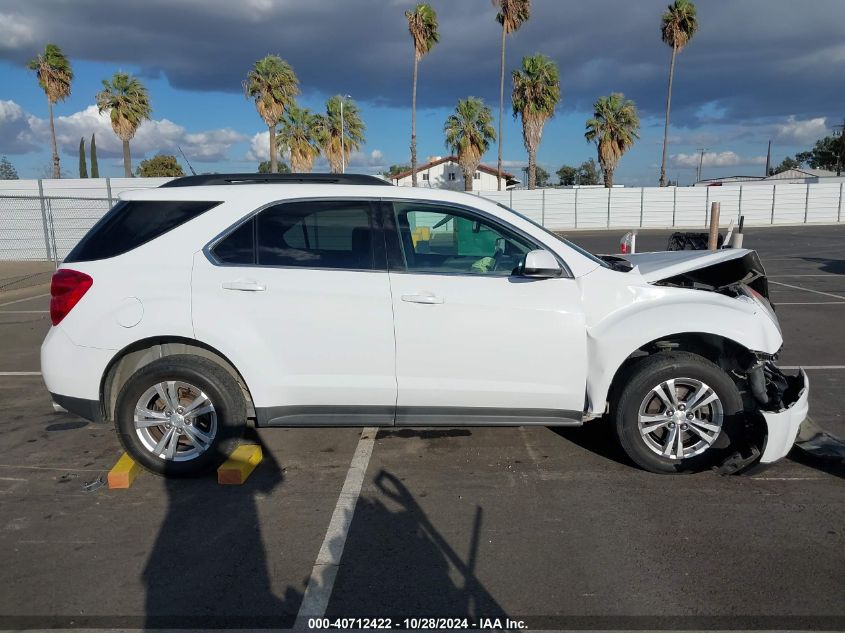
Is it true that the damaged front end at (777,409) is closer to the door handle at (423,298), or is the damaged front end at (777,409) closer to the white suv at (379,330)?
the white suv at (379,330)

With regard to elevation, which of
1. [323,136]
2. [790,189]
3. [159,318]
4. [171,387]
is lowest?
[171,387]

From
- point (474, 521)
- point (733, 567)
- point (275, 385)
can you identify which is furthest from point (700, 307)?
point (275, 385)

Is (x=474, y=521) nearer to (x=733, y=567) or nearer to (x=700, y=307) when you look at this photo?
(x=733, y=567)

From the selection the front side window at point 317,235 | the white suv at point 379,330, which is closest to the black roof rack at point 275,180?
the white suv at point 379,330

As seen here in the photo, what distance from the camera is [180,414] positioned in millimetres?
4199

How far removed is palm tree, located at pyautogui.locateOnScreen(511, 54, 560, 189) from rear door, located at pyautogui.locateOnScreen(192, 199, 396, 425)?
39.5m

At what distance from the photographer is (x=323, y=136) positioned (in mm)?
46375

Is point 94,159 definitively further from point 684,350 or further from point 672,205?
point 684,350

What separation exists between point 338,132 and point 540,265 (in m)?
46.2

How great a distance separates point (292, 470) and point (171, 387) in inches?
39.1

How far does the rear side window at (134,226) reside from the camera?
4.16m

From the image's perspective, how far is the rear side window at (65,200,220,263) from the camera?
4.16 meters

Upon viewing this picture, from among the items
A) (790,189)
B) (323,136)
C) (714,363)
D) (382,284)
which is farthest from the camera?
(323,136)

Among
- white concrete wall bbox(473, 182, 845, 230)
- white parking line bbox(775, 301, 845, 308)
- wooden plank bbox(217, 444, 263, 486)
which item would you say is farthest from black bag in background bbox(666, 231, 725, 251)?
white concrete wall bbox(473, 182, 845, 230)
